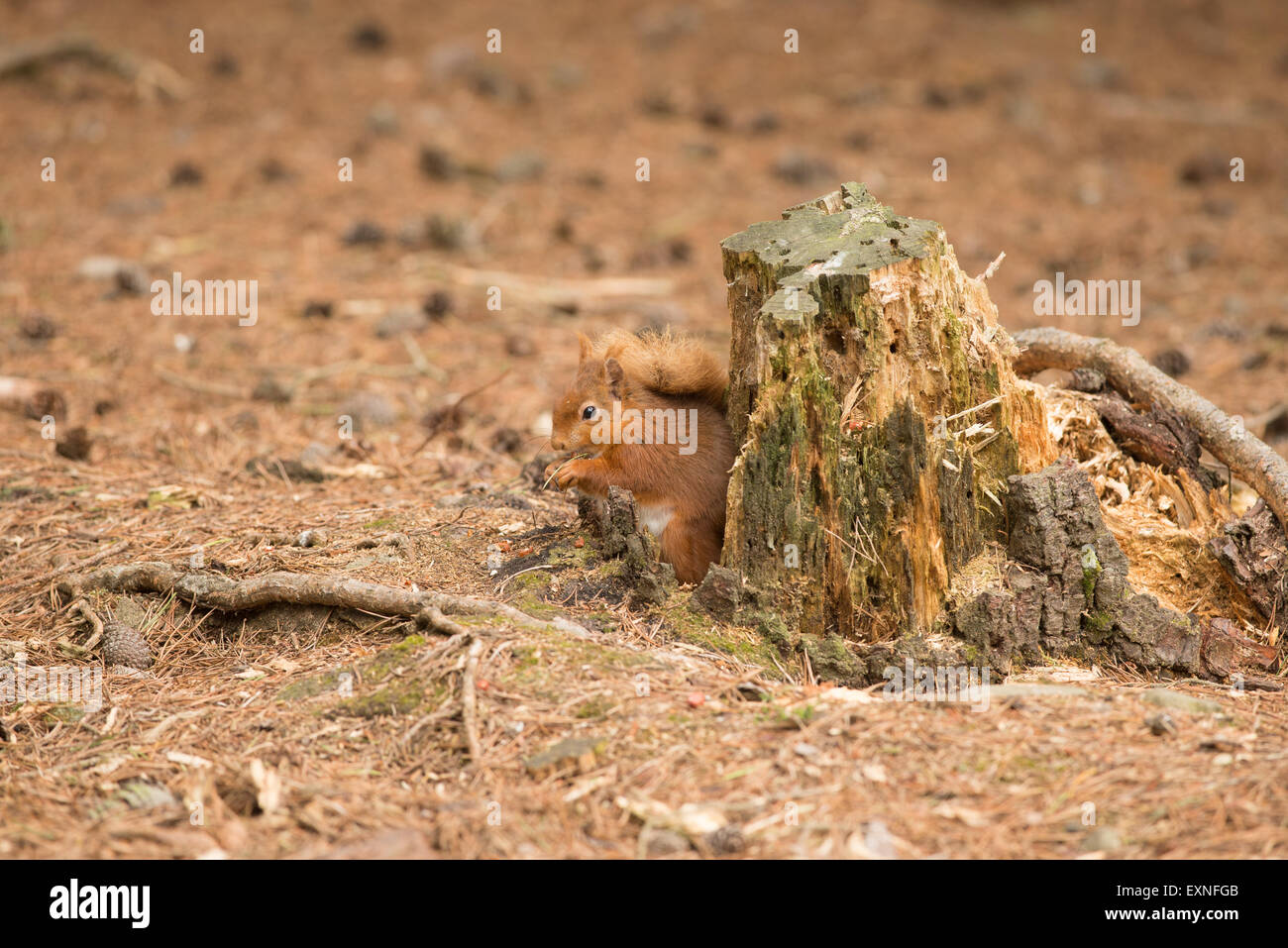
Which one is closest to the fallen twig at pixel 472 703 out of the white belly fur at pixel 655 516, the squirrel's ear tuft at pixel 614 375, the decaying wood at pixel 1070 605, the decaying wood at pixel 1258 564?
the white belly fur at pixel 655 516

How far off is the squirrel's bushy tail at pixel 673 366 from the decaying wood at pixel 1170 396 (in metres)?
1.20

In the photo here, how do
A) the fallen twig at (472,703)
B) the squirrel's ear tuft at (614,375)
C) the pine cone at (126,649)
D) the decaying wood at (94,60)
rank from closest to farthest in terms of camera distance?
the fallen twig at (472,703)
the pine cone at (126,649)
the squirrel's ear tuft at (614,375)
the decaying wood at (94,60)

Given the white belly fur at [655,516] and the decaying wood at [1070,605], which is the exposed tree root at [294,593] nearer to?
the white belly fur at [655,516]

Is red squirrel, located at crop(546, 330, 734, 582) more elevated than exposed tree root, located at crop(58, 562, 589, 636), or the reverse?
red squirrel, located at crop(546, 330, 734, 582)

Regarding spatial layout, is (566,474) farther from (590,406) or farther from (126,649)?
(126,649)

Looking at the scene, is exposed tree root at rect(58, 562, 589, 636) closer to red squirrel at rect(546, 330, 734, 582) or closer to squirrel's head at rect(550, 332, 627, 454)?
red squirrel at rect(546, 330, 734, 582)

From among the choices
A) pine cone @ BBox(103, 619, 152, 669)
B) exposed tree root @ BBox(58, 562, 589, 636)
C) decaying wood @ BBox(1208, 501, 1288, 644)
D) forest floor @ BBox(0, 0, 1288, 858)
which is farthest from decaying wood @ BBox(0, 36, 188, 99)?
decaying wood @ BBox(1208, 501, 1288, 644)

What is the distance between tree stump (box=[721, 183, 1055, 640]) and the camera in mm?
3086

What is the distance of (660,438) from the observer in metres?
3.60

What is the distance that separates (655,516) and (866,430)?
804mm

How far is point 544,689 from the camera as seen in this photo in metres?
2.80

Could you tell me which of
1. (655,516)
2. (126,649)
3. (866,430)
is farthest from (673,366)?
(126,649)

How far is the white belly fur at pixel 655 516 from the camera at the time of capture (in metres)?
3.57

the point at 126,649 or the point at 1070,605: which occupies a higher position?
the point at 1070,605
